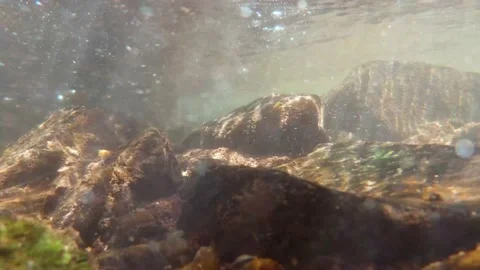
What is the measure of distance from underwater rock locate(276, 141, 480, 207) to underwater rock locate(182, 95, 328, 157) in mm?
1594

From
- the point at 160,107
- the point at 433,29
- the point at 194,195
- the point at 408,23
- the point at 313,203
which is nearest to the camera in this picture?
the point at 313,203

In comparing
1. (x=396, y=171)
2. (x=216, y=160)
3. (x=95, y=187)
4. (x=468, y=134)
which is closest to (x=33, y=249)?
(x=95, y=187)

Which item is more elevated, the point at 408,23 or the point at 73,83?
the point at 408,23

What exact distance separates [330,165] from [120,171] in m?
4.49

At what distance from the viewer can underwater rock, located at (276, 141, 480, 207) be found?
4.50m

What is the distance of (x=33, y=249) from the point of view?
3303 mm

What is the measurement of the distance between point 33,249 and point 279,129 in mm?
6612

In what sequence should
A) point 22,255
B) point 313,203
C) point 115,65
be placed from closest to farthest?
point 22,255 < point 313,203 < point 115,65

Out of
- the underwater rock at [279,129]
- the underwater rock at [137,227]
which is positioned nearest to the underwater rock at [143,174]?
the underwater rock at [137,227]

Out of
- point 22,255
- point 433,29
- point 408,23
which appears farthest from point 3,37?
point 433,29

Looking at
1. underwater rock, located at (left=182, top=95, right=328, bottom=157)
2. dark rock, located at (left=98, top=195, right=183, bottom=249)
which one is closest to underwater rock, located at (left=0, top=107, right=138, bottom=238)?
dark rock, located at (left=98, top=195, right=183, bottom=249)

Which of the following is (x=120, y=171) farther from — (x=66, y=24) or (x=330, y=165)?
(x=66, y=24)

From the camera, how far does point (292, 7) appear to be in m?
18.8

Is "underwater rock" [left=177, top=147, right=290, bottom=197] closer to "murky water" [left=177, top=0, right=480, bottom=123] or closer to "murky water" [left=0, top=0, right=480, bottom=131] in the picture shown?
"murky water" [left=0, top=0, right=480, bottom=131]
